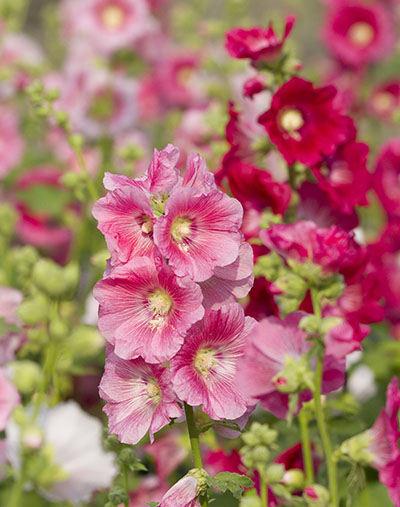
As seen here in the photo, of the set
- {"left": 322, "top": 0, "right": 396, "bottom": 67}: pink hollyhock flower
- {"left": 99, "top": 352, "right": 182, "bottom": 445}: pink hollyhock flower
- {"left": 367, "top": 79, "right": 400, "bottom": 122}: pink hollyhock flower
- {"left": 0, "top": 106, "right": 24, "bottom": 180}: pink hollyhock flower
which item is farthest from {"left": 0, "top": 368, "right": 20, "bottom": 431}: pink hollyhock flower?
{"left": 322, "top": 0, "right": 396, "bottom": 67}: pink hollyhock flower

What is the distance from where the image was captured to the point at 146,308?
1.95ft

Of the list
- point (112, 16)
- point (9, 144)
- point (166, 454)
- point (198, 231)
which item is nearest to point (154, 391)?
point (198, 231)

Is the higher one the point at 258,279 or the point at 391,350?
the point at 258,279

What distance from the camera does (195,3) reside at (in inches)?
84.7

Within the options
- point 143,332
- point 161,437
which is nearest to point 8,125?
point 161,437

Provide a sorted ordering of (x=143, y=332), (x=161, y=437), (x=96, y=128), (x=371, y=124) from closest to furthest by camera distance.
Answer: (x=143, y=332), (x=161, y=437), (x=96, y=128), (x=371, y=124)

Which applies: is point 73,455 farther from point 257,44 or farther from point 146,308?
point 257,44

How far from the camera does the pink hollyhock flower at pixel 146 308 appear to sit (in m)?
0.56

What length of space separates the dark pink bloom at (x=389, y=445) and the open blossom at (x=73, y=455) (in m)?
0.27

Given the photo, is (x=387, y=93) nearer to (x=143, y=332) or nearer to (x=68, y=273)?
(x=68, y=273)

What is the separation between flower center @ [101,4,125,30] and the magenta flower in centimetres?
131

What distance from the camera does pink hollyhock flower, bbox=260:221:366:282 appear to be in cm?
61

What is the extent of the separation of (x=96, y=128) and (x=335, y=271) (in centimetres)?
120

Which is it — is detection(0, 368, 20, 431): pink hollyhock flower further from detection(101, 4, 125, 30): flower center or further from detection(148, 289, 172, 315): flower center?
detection(101, 4, 125, 30): flower center
